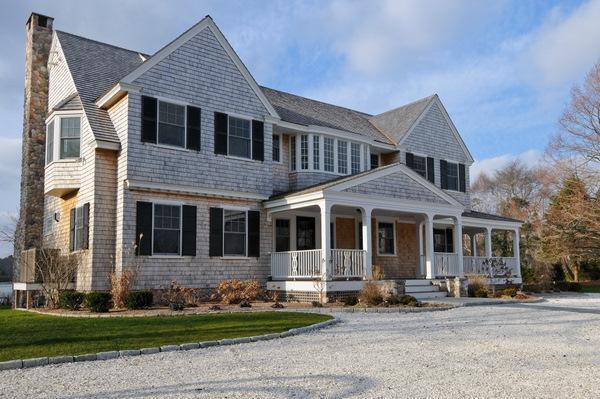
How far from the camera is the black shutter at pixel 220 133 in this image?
742 inches

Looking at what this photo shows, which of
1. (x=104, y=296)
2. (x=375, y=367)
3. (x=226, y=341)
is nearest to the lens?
(x=375, y=367)

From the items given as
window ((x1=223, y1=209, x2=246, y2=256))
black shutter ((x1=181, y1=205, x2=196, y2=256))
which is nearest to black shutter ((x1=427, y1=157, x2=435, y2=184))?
window ((x1=223, y1=209, x2=246, y2=256))

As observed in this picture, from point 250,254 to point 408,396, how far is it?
1353 centimetres

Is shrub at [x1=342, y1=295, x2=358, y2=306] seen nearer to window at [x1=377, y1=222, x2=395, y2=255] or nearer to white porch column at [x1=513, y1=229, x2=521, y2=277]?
window at [x1=377, y1=222, x2=395, y2=255]

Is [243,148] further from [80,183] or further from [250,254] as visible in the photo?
[80,183]

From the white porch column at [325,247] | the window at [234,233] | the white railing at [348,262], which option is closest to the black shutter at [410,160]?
the white railing at [348,262]

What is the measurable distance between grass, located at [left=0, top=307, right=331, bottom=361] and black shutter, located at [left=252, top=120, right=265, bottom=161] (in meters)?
7.65

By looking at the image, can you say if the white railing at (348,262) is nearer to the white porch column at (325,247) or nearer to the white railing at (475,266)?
the white porch column at (325,247)

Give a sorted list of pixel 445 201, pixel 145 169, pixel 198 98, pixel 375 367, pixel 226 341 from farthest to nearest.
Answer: pixel 445 201 < pixel 198 98 < pixel 145 169 < pixel 226 341 < pixel 375 367

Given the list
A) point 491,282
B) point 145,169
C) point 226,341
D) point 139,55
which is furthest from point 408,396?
point 139,55

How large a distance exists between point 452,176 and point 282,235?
1064cm

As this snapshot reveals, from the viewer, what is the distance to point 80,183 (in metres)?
18.1

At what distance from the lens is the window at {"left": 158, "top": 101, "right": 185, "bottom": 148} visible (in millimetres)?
17703

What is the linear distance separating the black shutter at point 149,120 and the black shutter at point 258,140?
375 centimetres
